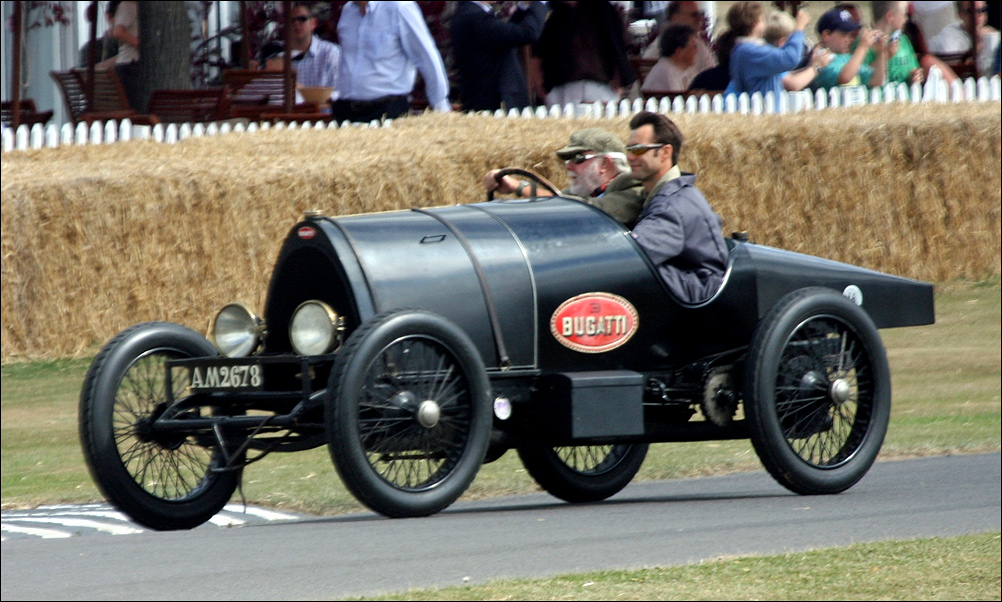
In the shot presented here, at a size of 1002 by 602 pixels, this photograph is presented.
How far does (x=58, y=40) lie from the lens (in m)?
23.1

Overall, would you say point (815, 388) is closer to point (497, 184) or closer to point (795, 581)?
point (497, 184)

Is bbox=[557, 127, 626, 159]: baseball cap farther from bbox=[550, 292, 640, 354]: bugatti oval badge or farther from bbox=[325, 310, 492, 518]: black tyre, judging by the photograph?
bbox=[325, 310, 492, 518]: black tyre

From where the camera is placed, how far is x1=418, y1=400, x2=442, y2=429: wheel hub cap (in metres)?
6.67

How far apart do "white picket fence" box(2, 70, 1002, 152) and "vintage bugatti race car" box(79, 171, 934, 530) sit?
775 centimetres

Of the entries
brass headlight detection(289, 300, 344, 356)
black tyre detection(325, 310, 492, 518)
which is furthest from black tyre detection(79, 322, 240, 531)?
black tyre detection(325, 310, 492, 518)

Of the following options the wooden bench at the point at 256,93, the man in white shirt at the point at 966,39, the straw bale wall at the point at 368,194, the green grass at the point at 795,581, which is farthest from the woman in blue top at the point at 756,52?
the green grass at the point at 795,581

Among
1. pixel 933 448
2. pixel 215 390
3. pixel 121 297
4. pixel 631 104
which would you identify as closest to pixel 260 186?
pixel 121 297

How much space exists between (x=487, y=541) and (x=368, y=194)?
752 centimetres

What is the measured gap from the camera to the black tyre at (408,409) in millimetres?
6500

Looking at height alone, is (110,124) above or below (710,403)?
above

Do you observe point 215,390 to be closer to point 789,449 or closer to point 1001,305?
point 789,449

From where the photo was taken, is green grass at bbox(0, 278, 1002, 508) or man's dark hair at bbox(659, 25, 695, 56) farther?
man's dark hair at bbox(659, 25, 695, 56)

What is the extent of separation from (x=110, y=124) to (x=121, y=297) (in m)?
2.78

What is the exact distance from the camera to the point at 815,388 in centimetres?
768
